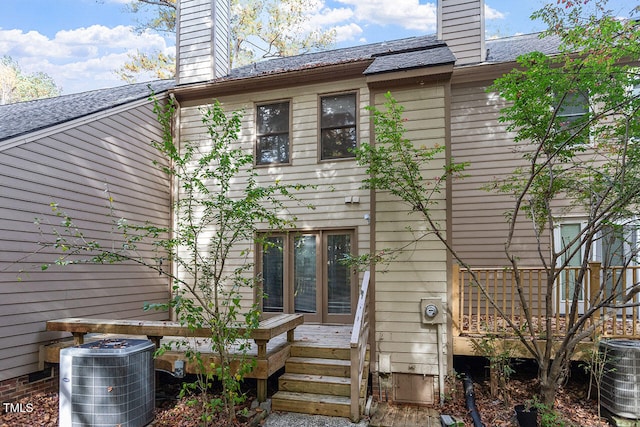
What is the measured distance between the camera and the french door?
652 cm

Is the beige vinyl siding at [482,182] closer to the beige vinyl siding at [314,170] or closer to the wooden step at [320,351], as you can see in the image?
the beige vinyl siding at [314,170]

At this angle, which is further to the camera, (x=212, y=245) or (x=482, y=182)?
(x=482, y=182)

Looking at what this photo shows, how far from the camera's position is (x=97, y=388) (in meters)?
3.58

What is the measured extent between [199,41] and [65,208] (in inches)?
184

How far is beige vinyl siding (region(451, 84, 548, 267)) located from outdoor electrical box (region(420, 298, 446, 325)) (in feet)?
6.84

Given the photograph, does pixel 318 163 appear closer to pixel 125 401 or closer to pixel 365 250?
pixel 365 250

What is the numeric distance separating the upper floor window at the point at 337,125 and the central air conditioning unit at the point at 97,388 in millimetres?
4521

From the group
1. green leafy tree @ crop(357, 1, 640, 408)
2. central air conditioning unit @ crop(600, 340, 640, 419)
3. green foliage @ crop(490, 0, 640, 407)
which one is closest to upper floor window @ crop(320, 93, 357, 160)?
green leafy tree @ crop(357, 1, 640, 408)

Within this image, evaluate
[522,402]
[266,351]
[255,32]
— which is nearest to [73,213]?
[266,351]

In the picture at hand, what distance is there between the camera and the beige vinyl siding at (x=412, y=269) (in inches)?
200

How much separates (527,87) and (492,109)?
2757mm

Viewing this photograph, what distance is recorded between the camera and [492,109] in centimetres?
689

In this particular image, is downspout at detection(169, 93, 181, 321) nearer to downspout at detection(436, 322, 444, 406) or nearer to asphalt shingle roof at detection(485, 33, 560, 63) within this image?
downspout at detection(436, 322, 444, 406)

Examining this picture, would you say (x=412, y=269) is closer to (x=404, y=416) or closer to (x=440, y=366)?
(x=440, y=366)
